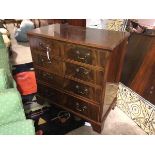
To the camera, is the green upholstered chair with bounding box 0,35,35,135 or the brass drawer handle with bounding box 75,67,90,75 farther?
the brass drawer handle with bounding box 75,67,90,75

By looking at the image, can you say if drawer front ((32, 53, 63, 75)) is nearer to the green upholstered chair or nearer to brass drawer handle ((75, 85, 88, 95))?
brass drawer handle ((75, 85, 88, 95))

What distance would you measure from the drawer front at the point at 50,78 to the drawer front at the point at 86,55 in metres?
0.35

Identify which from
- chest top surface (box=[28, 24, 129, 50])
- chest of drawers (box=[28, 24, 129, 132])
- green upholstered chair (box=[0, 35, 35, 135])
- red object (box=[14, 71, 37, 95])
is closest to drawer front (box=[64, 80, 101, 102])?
chest of drawers (box=[28, 24, 129, 132])

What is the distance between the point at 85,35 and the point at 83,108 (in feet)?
2.59

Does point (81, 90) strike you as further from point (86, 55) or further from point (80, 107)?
point (86, 55)

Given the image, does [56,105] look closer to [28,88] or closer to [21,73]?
[28,88]

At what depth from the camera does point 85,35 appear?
1.77 m

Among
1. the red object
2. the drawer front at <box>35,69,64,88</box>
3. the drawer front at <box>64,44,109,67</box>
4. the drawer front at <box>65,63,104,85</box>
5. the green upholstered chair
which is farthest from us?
the red object

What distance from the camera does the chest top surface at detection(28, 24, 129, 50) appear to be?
5.02 ft

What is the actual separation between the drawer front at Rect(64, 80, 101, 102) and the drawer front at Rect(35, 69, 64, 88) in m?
0.09

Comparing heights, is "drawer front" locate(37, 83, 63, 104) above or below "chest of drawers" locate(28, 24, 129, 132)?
below

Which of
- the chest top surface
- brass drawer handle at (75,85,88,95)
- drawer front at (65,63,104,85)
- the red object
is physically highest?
the chest top surface
